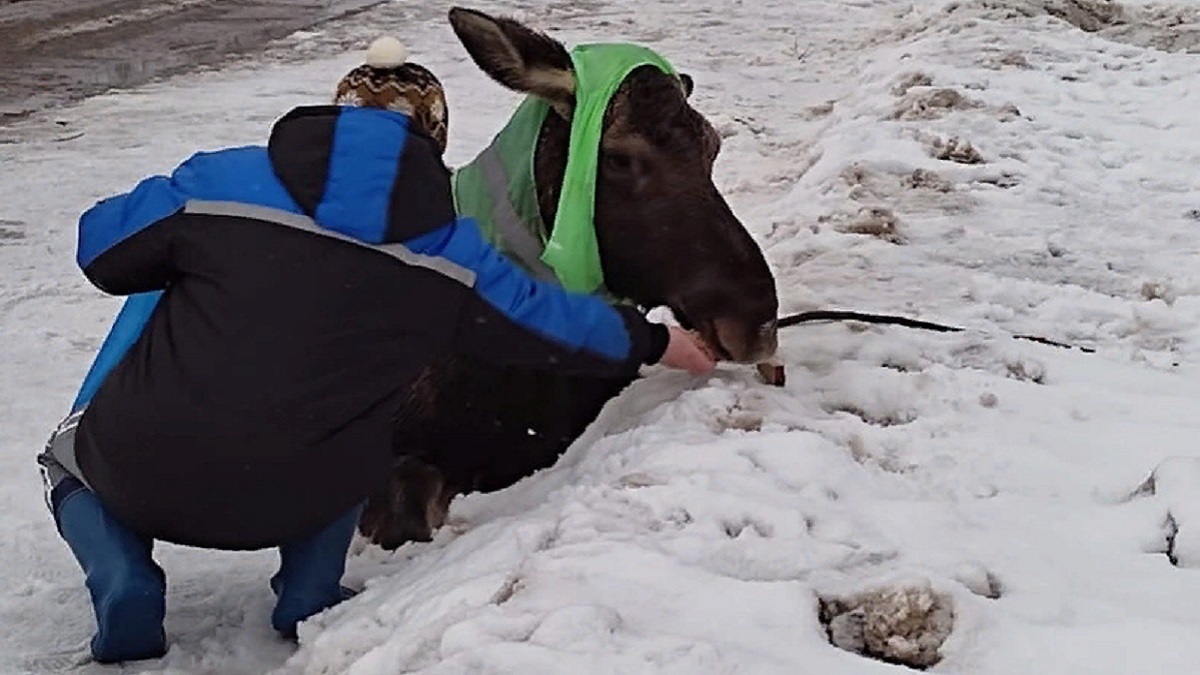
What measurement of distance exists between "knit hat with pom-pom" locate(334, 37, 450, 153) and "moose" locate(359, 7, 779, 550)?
0.25 m

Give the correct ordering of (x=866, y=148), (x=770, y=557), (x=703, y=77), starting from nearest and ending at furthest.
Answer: (x=770, y=557) < (x=866, y=148) < (x=703, y=77)

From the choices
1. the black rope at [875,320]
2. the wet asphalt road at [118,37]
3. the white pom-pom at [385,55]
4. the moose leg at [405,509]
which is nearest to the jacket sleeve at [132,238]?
the white pom-pom at [385,55]

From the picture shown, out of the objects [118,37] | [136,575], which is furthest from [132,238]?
[118,37]

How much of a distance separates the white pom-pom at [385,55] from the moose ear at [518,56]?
0.20 m

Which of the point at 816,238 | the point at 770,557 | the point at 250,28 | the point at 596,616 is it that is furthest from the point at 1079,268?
the point at 250,28

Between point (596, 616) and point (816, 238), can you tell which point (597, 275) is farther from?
point (816, 238)

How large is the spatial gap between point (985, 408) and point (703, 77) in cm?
690

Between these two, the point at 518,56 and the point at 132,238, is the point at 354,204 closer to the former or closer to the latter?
the point at 132,238

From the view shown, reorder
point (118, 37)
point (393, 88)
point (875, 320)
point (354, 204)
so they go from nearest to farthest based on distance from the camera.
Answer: point (354, 204) → point (393, 88) → point (875, 320) → point (118, 37)

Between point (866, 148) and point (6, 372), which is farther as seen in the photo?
point (866, 148)

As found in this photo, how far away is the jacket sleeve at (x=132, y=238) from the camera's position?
3.05 metres

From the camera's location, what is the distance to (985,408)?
385cm

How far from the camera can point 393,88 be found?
11.3ft

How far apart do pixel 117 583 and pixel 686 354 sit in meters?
1.36
